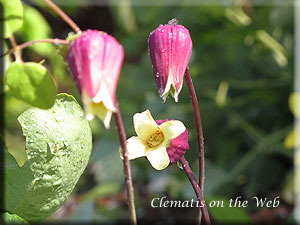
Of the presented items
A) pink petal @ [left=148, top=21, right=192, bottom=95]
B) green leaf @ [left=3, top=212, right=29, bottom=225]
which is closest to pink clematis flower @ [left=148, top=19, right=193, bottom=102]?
pink petal @ [left=148, top=21, right=192, bottom=95]

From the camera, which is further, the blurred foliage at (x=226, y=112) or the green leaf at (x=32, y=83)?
the blurred foliage at (x=226, y=112)

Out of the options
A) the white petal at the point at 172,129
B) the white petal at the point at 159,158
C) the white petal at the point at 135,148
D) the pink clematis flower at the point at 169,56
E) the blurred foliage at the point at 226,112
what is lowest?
the blurred foliage at the point at 226,112

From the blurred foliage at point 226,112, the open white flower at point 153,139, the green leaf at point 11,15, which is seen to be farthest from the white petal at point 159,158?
the blurred foliage at point 226,112

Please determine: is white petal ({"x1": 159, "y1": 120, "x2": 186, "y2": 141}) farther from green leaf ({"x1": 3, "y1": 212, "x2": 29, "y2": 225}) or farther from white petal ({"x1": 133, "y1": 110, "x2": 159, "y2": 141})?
green leaf ({"x1": 3, "y1": 212, "x2": 29, "y2": 225})

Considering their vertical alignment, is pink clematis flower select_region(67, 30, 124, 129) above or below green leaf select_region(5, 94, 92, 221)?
above

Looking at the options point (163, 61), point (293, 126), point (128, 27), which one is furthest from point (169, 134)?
point (128, 27)

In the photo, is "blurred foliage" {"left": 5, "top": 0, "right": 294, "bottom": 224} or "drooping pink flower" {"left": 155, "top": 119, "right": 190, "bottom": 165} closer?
"drooping pink flower" {"left": 155, "top": 119, "right": 190, "bottom": 165}

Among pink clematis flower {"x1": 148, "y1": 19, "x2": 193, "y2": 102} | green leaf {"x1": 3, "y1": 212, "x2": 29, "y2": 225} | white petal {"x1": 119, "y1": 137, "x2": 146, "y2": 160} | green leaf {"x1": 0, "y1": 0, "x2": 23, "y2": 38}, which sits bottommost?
green leaf {"x1": 3, "y1": 212, "x2": 29, "y2": 225}

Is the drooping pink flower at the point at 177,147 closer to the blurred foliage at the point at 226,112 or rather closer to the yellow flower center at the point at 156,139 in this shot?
the yellow flower center at the point at 156,139
